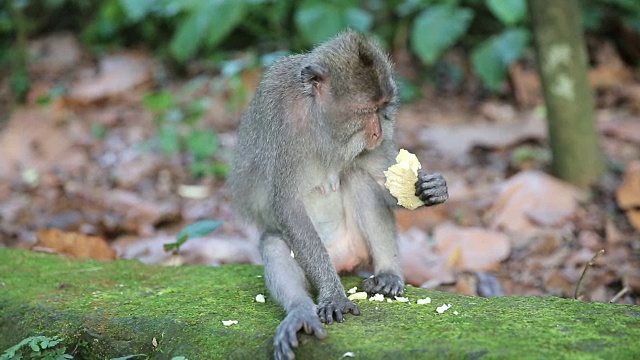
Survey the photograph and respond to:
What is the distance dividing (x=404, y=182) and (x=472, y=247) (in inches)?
82.9

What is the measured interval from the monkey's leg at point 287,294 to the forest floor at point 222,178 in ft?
2.80

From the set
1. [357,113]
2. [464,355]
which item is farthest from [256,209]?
[464,355]

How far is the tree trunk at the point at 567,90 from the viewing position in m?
7.59

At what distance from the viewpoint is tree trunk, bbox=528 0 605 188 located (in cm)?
759

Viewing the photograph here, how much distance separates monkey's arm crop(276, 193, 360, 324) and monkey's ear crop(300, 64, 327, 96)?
0.59m

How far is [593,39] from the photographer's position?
37.8 feet

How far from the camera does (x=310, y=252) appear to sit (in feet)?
15.0

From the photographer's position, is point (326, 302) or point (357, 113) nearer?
point (326, 302)

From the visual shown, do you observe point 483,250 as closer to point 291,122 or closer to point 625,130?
point 291,122

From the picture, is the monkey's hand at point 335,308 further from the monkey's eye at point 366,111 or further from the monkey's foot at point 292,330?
the monkey's eye at point 366,111

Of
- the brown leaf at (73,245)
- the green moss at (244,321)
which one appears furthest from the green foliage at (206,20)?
the green moss at (244,321)

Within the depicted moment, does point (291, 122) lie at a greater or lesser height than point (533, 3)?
lesser

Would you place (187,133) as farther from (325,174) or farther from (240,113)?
(325,174)

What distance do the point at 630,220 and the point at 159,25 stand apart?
791 centimetres
